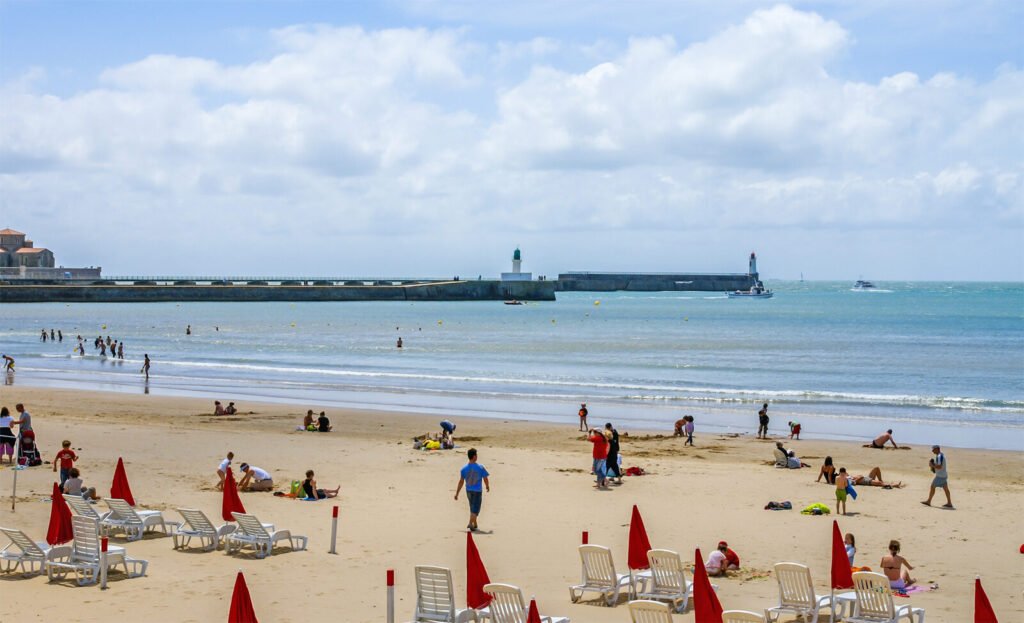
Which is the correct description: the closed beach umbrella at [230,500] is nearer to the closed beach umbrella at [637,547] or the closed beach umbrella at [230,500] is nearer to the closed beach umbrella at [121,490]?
the closed beach umbrella at [121,490]

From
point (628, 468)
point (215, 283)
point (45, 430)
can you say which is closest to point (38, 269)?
point (215, 283)

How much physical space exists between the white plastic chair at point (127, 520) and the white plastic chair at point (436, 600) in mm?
5074

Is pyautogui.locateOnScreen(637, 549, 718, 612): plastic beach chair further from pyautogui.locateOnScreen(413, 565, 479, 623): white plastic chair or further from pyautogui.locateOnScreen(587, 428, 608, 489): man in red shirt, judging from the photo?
pyautogui.locateOnScreen(587, 428, 608, 489): man in red shirt

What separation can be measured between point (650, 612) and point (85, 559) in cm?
648

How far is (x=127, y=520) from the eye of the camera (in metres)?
13.7

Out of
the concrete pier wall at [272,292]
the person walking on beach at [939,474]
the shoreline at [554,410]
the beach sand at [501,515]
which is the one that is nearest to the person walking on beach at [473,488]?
the beach sand at [501,515]

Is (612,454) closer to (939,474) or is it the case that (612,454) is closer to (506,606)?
(939,474)

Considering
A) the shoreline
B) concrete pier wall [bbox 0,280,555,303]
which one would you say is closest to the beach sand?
the shoreline

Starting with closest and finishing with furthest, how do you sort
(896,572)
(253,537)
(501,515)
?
(896,572) → (253,537) → (501,515)

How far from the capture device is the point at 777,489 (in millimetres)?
18469

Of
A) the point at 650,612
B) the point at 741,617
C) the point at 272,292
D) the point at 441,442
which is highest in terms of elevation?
the point at 272,292

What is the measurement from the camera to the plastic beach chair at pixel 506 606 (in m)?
9.85

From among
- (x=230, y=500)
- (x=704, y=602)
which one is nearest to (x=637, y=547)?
(x=704, y=602)

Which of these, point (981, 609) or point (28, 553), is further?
point (28, 553)
